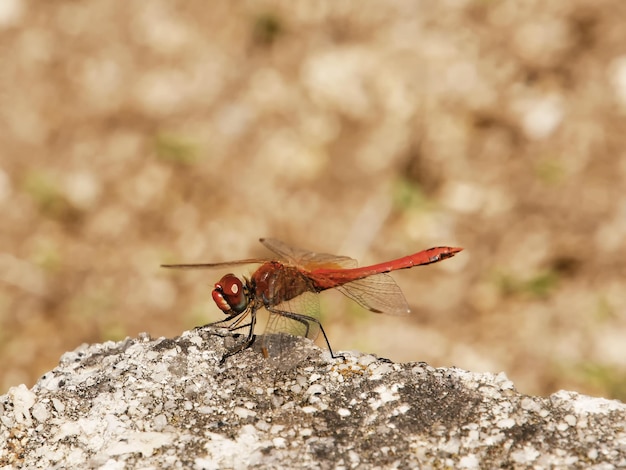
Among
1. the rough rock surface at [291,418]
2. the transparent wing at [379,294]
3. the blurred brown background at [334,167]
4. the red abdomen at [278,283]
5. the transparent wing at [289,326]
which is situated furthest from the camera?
the blurred brown background at [334,167]

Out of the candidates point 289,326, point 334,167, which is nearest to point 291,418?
point 289,326

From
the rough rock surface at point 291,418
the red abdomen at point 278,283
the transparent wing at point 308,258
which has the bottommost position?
the rough rock surface at point 291,418

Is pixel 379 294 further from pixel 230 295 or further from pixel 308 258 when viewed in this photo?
pixel 230 295

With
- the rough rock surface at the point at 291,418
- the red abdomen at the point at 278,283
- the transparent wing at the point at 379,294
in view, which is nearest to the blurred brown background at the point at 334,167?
the transparent wing at the point at 379,294

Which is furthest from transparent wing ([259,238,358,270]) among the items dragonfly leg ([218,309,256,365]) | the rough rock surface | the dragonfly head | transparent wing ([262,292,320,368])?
the rough rock surface

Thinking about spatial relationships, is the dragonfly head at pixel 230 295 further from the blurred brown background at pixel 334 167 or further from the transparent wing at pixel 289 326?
the blurred brown background at pixel 334 167

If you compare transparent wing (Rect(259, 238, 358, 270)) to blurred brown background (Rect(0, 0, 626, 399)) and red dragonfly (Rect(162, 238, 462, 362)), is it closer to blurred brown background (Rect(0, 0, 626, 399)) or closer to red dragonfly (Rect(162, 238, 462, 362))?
red dragonfly (Rect(162, 238, 462, 362))
